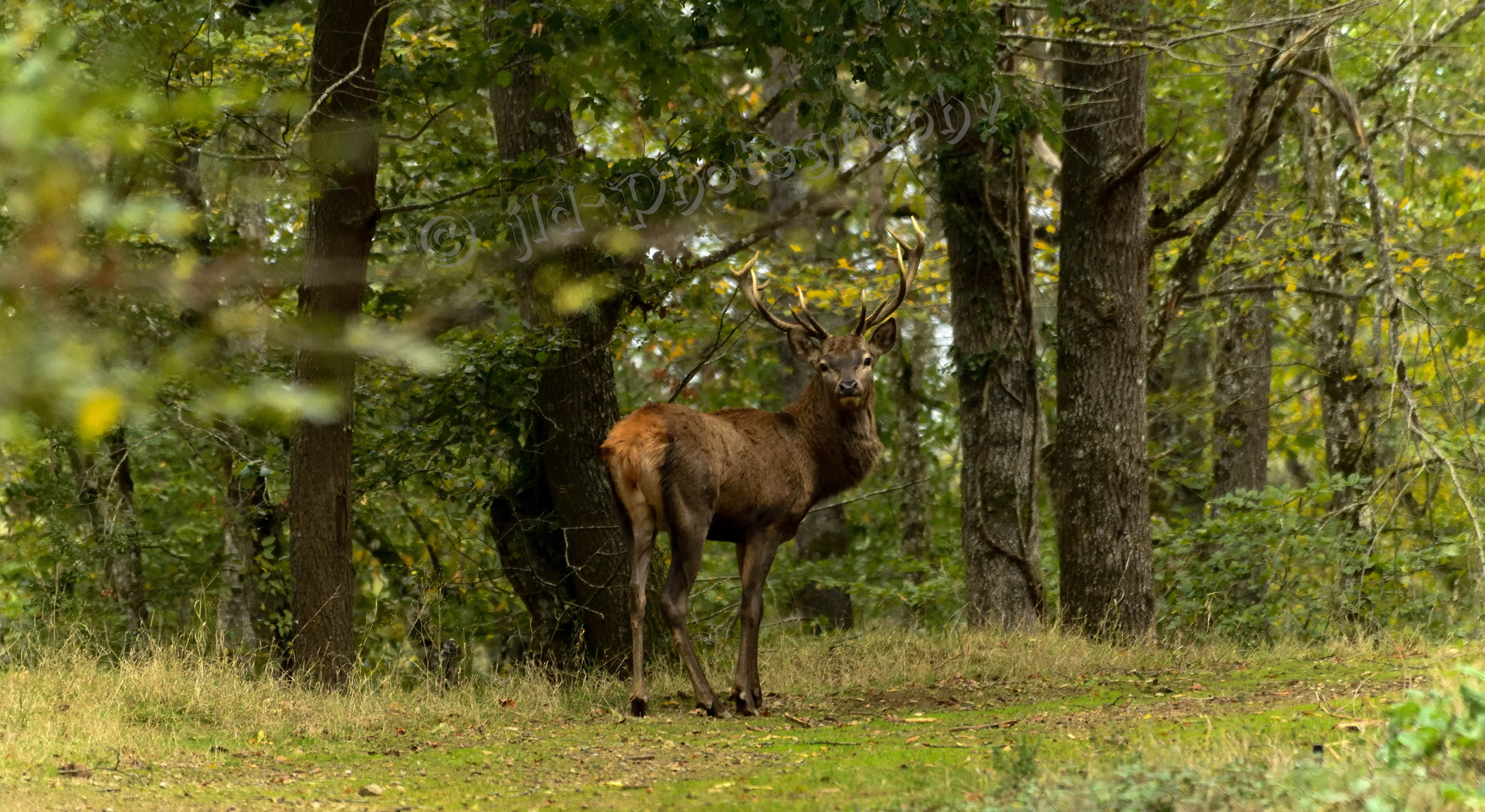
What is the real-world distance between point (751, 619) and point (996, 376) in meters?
3.50

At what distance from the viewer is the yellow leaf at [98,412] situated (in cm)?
202

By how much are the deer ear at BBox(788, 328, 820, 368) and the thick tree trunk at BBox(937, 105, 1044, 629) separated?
1934 millimetres

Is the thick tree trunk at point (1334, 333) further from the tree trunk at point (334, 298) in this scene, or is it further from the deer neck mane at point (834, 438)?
the tree trunk at point (334, 298)

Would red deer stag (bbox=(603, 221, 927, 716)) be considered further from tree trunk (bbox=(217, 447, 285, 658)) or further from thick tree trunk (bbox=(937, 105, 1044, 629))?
tree trunk (bbox=(217, 447, 285, 658))

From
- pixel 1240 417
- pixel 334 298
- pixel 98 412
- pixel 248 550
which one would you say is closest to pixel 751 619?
pixel 334 298

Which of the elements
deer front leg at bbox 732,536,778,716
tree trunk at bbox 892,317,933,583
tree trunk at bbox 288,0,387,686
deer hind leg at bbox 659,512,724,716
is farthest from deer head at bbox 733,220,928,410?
tree trunk at bbox 892,317,933,583

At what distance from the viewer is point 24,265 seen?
2320 mm

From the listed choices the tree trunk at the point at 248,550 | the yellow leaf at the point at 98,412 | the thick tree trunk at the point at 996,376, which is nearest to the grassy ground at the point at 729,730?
the thick tree trunk at the point at 996,376

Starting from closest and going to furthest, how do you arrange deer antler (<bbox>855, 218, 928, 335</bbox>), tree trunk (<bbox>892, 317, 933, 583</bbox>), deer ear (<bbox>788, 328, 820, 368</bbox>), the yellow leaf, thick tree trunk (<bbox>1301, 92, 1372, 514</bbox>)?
the yellow leaf → deer antler (<bbox>855, 218, 928, 335</bbox>) → deer ear (<bbox>788, 328, 820, 368</bbox>) → thick tree trunk (<bbox>1301, 92, 1372, 514</bbox>) → tree trunk (<bbox>892, 317, 933, 583</bbox>)

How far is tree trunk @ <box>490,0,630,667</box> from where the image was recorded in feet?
34.5

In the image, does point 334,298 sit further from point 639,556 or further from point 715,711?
point 715,711

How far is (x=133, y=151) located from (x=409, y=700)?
660 cm

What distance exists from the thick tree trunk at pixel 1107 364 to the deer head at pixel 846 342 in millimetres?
1708

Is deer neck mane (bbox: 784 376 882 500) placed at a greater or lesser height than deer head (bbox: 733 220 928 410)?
lesser
